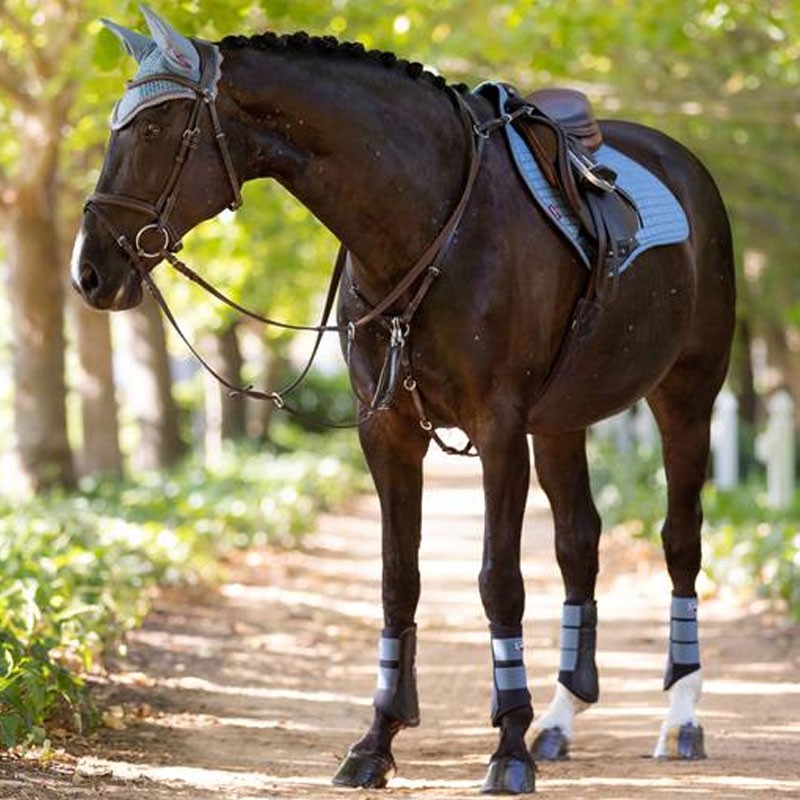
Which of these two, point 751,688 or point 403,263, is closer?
point 403,263

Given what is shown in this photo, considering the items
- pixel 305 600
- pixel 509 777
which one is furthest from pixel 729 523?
pixel 509 777

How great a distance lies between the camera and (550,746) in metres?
7.48

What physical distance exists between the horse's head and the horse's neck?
153 millimetres

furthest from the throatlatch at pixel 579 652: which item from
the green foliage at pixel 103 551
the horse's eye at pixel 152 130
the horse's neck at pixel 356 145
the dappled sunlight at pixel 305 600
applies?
the dappled sunlight at pixel 305 600

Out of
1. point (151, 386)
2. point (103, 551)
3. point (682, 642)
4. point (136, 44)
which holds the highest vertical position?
point (136, 44)

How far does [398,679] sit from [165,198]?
2.09 metres

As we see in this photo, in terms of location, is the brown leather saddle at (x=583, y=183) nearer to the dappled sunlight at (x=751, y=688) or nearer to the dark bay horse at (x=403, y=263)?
the dark bay horse at (x=403, y=263)

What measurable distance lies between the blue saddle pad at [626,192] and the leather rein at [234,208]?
24 centimetres

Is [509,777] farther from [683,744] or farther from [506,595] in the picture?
[683,744]

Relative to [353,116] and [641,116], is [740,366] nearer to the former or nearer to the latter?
[641,116]

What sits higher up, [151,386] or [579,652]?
[151,386]

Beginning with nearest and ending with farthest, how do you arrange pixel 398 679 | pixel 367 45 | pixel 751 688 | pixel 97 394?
pixel 398 679
pixel 751 688
pixel 367 45
pixel 97 394

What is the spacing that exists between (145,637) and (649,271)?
4539 mm

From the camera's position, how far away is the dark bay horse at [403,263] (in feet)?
19.6
